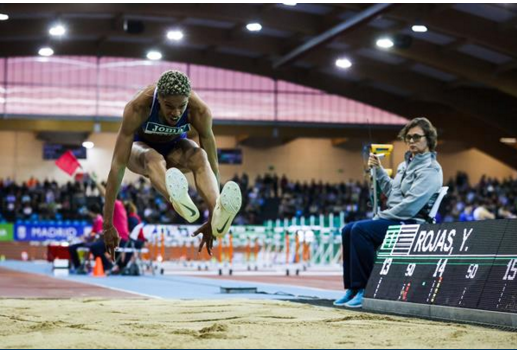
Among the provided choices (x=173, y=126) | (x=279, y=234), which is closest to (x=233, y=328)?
(x=173, y=126)

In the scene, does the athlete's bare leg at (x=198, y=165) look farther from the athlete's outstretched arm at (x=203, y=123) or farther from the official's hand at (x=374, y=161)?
the official's hand at (x=374, y=161)

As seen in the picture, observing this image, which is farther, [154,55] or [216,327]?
[154,55]

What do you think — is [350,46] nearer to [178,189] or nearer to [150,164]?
[150,164]

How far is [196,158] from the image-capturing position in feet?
23.7

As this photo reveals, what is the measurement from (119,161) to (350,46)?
2800 cm

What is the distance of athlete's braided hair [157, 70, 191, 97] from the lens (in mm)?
6582

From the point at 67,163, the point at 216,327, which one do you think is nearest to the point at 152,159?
the point at 216,327

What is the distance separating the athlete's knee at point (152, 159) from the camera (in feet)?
23.1

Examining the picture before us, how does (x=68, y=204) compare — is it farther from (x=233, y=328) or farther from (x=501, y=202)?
(x=233, y=328)

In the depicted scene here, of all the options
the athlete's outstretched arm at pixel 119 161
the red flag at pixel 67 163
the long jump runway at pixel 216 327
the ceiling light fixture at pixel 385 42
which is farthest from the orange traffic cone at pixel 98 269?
the ceiling light fixture at pixel 385 42

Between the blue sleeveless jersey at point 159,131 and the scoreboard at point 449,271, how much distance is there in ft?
7.26

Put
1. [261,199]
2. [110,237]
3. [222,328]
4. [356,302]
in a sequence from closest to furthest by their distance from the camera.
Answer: [222,328] < [110,237] < [356,302] < [261,199]

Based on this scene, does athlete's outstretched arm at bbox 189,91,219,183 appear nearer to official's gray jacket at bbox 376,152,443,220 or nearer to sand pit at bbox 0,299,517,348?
sand pit at bbox 0,299,517,348

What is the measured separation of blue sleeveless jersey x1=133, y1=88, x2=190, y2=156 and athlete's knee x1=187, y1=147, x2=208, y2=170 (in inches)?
7.3
